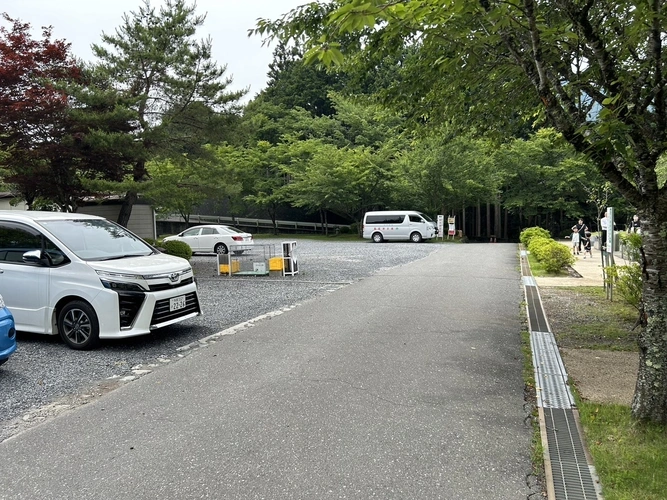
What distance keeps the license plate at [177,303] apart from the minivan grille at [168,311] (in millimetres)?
43

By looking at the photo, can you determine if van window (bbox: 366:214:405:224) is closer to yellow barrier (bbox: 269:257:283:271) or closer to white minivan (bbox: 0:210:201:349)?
yellow barrier (bbox: 269:257:283:271)

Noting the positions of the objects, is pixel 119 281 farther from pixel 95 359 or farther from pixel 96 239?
pixel 96 239

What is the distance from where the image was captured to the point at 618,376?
4840 mm

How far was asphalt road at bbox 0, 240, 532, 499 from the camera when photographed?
9.54ft

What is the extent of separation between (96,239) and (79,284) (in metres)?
0.98

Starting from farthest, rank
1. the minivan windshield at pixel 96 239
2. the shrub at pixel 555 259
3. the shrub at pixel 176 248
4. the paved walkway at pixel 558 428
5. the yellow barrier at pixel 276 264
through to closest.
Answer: the shrub at pixel 176 248
the yellow barrier at pixel 276 264
the shrub at pixel 555 259
the minivan windshield at pixel 96 239
the paved walkway at pixel 558 428

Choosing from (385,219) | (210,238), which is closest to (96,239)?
(210,238)

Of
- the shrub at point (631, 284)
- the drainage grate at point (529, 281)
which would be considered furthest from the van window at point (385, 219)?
the shrub at point (631, 284)

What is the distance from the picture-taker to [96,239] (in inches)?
256

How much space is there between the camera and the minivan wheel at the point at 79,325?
5707 millimetres

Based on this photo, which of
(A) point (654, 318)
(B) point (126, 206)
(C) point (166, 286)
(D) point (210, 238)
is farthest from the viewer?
(D) point (210, 238)

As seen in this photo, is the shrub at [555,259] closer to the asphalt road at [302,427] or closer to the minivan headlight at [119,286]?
the asphalt road at [302,427]

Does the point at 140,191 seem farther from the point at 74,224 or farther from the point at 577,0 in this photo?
the point at 577,0

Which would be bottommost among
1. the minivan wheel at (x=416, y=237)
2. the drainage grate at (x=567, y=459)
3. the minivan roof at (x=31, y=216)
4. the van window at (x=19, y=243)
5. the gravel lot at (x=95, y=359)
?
the drainage grate at (x=567, y=459)
